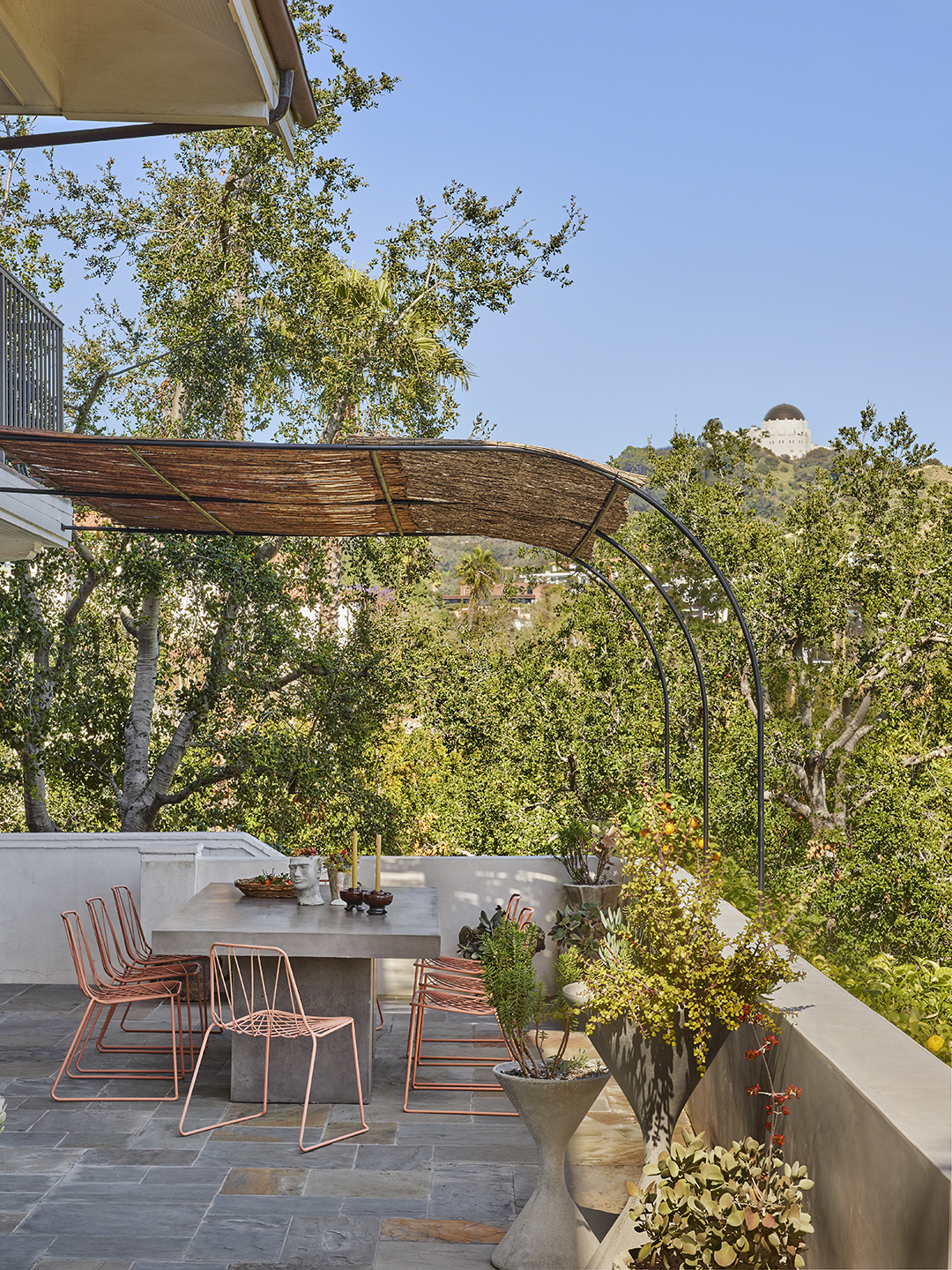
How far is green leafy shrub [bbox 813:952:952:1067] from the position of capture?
10.0ft

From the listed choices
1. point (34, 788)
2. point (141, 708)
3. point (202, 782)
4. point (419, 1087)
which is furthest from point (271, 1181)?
point (34, 788)

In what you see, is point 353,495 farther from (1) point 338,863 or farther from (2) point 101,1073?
(2) point 101,1073

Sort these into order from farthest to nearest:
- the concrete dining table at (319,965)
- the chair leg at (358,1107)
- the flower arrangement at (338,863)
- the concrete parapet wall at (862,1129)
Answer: the flower arrangement at (338,863) → the concrete dining table at (319,965) → the chair leg at (358,1107) → the concrete parapet wall at (862,1129)

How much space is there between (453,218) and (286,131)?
9814mm

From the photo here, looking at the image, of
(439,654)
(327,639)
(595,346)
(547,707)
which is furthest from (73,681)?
(595,346)

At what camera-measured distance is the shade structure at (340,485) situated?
381 centimetres

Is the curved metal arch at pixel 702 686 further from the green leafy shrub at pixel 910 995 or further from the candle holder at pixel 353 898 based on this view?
the candle holder at pixel 353 898

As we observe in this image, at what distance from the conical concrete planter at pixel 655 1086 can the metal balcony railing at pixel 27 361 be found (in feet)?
14.2

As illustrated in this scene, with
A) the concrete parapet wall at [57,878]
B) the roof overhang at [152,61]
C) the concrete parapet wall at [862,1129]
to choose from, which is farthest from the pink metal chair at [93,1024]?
the roof overhang at [152,61]

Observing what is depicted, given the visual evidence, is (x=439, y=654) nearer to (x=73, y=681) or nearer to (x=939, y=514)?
(x=73, y=681)

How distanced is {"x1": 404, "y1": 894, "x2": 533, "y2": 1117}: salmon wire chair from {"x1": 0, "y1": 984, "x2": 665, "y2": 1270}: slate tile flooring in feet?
0.40

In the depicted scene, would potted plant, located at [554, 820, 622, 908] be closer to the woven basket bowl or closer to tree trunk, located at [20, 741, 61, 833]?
the woven basket bowl

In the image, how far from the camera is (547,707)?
1183cm

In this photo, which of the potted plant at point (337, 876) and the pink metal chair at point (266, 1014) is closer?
the pink metal chair at point (266, 1014)
